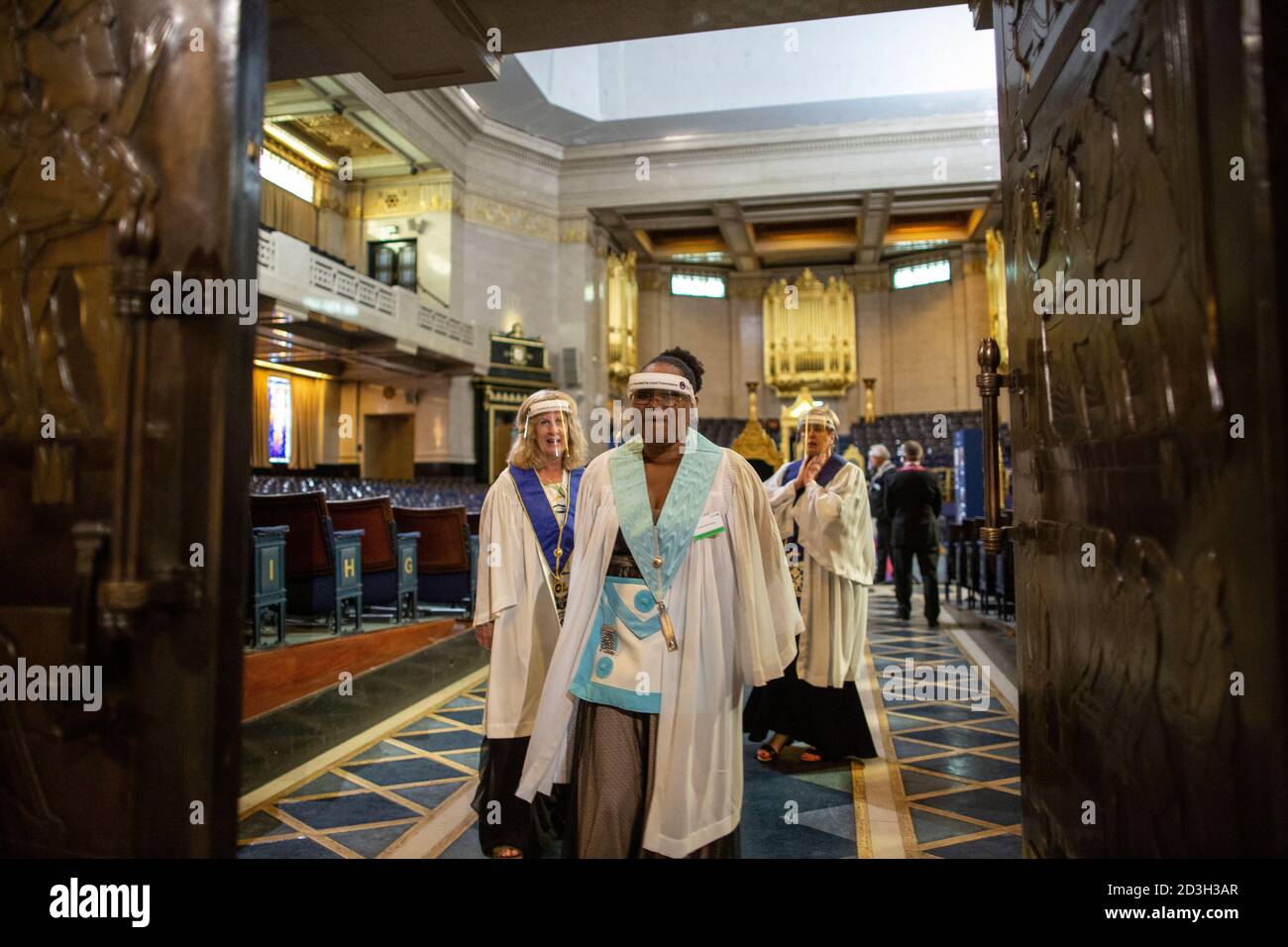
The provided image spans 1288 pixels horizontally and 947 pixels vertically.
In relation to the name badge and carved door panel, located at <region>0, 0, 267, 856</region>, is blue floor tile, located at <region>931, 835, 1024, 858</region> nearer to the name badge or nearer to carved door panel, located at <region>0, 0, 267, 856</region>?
the name badge

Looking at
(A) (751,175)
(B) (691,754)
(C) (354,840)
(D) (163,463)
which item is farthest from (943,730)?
(A) (751,175)

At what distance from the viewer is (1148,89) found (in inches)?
52.9

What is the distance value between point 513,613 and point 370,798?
3.81ft

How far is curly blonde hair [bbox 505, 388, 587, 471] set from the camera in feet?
10.1

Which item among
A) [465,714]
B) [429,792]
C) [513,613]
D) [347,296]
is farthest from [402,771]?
[347,296]

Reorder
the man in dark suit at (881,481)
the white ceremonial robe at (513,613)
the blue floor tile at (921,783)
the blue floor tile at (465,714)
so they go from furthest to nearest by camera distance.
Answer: the man in dark suit at (881,481) < the blue floor tile at (465,714) < the blue floor tile at (921,783) < the white ceremonial robe at (513,613)

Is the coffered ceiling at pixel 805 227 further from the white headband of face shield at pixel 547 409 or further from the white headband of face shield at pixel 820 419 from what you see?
the white headband of face shield at pixel 547 409

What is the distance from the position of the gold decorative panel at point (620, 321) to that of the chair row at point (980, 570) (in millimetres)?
10337

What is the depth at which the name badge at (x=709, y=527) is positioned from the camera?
2305mm

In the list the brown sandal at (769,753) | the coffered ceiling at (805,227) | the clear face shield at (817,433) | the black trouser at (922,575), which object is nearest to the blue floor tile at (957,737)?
the brown sandal at (769,753)

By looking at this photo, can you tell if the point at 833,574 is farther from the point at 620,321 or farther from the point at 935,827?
the point at 620,321

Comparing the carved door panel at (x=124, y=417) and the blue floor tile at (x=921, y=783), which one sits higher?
the carved door panel at (x=124, y=417)

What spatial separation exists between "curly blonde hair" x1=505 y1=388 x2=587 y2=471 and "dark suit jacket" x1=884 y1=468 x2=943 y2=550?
536 cm

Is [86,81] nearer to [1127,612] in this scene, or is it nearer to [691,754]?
[691,754]
